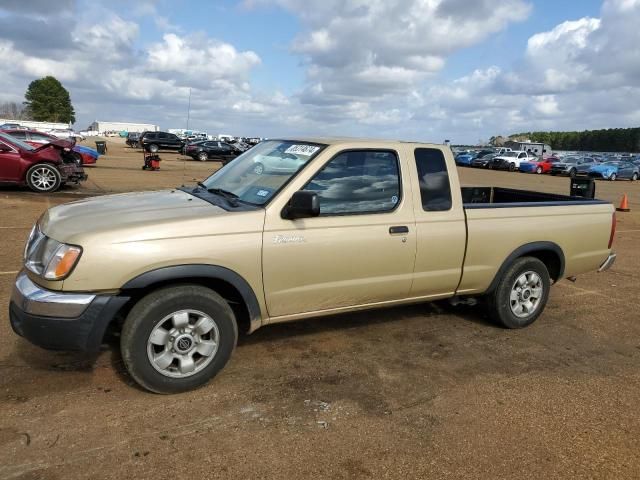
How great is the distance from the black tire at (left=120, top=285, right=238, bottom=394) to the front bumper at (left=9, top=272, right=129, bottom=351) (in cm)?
15

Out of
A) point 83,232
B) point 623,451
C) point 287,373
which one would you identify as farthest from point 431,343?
point 83,232

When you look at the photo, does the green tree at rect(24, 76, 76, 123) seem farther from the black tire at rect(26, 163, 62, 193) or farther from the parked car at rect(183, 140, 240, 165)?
the black tire at rect(26, 163, 62, 193)

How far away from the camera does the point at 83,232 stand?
3203 millimetres

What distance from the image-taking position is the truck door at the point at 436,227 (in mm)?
4285

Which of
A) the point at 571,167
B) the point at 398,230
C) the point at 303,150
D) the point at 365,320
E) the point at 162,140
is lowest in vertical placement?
the point at 365,320

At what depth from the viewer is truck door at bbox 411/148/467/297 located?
4.29 meters

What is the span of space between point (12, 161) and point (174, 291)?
38.5ft

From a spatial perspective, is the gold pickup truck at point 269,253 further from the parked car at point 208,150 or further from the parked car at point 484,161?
the parked car at point 484,161

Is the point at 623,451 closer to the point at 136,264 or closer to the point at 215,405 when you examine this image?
the point at 215,405

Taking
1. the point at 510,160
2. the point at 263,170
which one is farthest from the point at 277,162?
the point at 510,160

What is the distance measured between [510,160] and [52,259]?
138ft

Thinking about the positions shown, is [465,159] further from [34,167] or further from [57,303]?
[57,303]

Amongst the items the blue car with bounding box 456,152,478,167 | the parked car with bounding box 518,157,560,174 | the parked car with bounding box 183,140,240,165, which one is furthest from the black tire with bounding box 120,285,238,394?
the blue car with bounding box 456,152,478,167

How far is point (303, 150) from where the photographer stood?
413 cm
